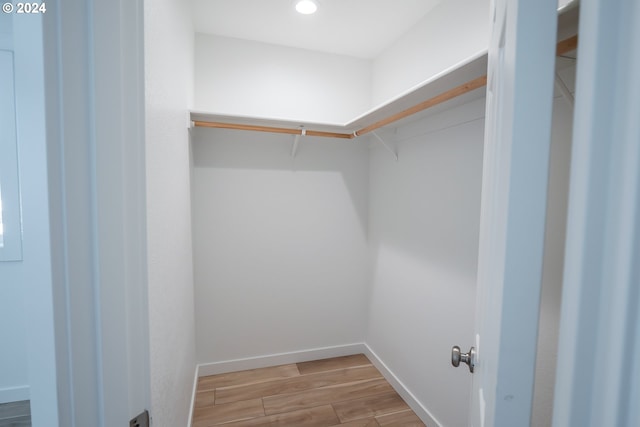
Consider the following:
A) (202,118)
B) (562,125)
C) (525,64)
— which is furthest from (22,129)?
(202,118)

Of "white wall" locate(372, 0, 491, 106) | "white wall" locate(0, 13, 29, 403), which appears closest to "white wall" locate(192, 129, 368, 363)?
"white wall" locate(372, 0, 491, 106)

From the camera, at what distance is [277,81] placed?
7.27 feet

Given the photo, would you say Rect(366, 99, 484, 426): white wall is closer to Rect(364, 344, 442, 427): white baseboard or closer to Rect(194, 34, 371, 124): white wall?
Rect(364, 344, 442, 427): white baseboard

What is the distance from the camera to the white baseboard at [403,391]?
169 cm

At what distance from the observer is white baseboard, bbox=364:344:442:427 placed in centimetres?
169

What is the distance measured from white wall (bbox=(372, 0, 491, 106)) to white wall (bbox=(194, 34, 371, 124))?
0.25m

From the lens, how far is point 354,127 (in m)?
2.04

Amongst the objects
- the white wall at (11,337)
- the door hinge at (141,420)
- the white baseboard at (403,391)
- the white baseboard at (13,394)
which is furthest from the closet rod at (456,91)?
Result: the white baseboard at (13,394)

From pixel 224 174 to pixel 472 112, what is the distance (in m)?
1.71

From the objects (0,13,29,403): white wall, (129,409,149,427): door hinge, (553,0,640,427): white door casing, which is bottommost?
(0,13,29,403): white wall

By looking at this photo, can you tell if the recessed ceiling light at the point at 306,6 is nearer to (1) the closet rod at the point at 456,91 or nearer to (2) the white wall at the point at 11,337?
(1) the closet rod at the point at 456,91

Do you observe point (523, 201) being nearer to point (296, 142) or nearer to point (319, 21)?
point (296, 142)

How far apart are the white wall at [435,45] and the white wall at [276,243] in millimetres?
641

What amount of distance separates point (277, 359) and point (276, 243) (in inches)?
38.8
